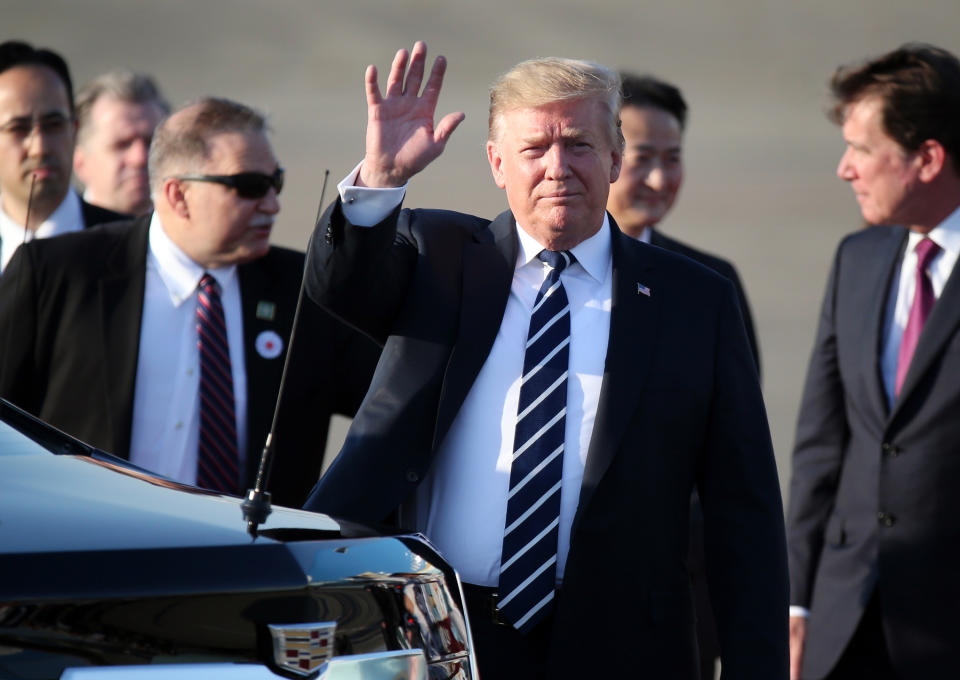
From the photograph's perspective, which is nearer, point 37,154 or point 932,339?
point 932,339

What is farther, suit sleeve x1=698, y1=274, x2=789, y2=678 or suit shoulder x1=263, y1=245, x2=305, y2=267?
suit shoulder x1=263, y1=245, x2=305, y2=267

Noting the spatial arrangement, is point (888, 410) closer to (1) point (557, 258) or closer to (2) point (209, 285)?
(1) point (557, 258)

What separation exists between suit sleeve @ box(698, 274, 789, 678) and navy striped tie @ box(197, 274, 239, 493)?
1566mm

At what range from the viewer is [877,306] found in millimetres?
4543

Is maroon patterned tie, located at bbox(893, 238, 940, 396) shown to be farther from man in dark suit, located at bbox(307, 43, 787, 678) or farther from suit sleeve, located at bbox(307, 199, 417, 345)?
suit sleeve, located at bbox(307, 199, 417, 345)

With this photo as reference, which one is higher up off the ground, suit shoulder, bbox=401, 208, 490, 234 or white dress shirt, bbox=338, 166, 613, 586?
suit shoulder, bbox=401, 208, 490, 234

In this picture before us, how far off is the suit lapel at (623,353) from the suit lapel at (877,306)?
1.33 meters

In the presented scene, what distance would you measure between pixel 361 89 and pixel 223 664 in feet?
35.8

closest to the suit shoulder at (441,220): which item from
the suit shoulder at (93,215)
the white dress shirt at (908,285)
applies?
the white dress shirt at (908,285)

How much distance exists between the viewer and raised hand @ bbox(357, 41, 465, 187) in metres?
3.11

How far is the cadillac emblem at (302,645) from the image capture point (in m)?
1.93

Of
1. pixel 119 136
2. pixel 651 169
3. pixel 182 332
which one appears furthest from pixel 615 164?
pixel 119 136

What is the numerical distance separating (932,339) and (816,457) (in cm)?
54

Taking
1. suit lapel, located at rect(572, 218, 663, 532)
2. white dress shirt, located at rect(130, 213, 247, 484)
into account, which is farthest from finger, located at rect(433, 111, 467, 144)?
white dress shirt, located at rect(130, 213, 247, 484)
